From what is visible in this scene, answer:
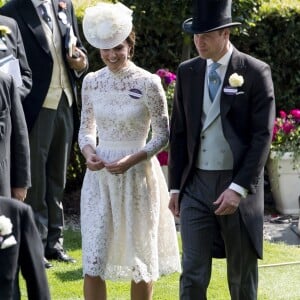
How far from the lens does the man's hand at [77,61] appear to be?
7.96 m

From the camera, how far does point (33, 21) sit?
784 cm

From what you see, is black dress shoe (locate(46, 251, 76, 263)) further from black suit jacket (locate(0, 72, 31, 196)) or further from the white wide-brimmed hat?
the white wide-brimmed hat

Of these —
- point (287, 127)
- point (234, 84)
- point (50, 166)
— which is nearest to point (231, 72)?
point (234, 84)

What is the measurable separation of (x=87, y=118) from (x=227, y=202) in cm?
128

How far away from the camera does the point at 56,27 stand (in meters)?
7.95

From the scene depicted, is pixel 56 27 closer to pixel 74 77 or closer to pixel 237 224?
pixel 74 77

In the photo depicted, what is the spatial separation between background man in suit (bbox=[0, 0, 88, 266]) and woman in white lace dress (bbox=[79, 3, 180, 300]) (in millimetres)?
1413

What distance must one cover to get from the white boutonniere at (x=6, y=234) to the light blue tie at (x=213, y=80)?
5.77 ft

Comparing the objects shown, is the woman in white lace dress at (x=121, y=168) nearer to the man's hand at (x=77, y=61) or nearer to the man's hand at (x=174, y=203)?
the man's hand at (x=174, y=203)

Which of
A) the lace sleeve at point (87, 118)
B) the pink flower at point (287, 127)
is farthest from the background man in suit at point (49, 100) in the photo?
the pink flower at point (287, 127)

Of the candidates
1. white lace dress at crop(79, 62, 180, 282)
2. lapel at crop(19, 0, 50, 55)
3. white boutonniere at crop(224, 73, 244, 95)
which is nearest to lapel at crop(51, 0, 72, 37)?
lapel at crop(19, 0, 50, 55)

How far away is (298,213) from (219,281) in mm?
2894

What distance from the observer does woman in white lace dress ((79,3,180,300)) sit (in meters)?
6.38

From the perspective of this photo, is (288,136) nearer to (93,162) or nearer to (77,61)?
(77,61)
